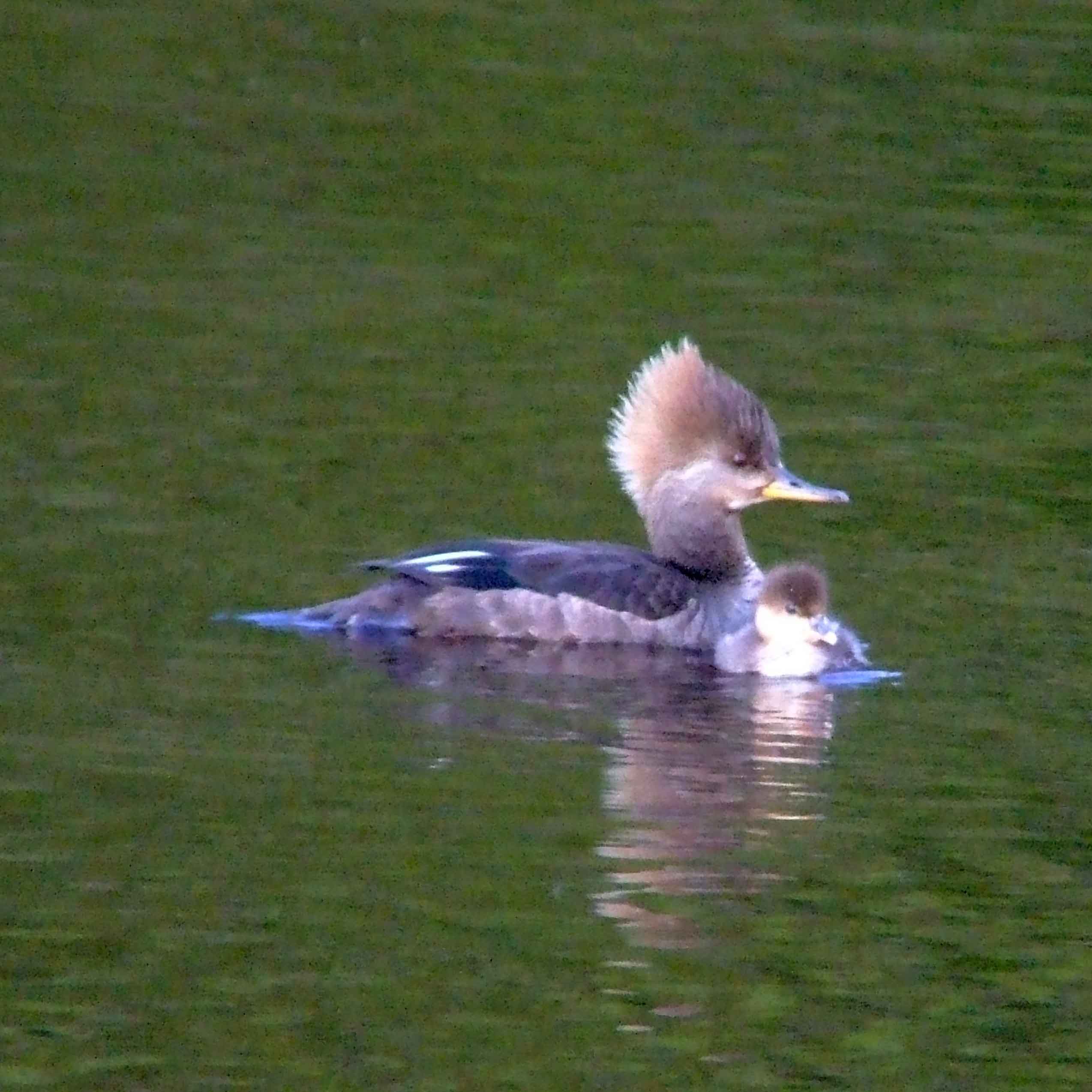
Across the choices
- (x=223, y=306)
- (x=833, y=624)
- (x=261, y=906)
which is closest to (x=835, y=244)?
(x=223, y=306)

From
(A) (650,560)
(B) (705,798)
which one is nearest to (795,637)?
(A) (650,560)

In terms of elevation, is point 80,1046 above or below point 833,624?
below

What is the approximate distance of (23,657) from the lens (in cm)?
1029

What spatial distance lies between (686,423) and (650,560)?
2.19 ft

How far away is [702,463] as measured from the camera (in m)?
12.1

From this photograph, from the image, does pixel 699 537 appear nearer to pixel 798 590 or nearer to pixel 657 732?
pixel 798 590

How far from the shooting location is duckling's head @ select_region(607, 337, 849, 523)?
477 inches

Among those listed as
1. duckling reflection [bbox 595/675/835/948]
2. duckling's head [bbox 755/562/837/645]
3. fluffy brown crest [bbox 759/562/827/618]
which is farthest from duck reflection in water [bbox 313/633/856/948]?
fluffy brown crest [bbox 759/562/827/618]

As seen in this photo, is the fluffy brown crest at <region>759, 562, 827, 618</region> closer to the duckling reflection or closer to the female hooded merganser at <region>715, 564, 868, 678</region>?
the female hooded merganser at <region>715, 564, 868, 678</region>

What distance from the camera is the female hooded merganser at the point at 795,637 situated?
11164 mm

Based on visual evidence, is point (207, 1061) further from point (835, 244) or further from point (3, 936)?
point (835, 244)

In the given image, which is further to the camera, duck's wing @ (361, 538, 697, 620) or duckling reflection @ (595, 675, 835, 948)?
duck's wing @ (361, 538, 697, 620)

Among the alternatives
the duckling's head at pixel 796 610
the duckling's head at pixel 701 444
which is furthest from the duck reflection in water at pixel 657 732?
the duckling's head at pixel 701 444

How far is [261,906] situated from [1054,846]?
2475mm
